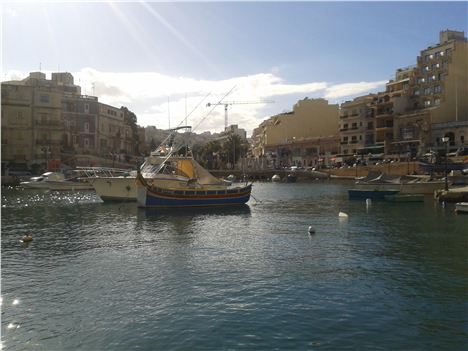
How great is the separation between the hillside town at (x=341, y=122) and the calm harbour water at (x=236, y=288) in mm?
63128

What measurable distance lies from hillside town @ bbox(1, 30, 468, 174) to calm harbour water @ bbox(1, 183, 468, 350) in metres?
63.1

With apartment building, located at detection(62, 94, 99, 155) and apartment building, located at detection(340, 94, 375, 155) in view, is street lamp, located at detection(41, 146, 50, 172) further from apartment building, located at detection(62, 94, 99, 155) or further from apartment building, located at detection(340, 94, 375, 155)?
apartment building, located at detection(340, 94, 375, 155)

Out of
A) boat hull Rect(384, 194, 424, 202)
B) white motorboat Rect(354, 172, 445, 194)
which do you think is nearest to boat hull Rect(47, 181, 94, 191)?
white motorboat Rect(354, 172, 445, 194)

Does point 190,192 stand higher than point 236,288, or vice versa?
point 190,192

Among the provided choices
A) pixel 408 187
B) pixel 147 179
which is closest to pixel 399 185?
pixel 408 187

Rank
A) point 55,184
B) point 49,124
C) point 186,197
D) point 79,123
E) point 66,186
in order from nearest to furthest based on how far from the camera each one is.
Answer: point 186,197 → point 55,184 → point 66,186 → point 49,124 → point 79,123

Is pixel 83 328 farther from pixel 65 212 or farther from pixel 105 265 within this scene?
pixel 65 212

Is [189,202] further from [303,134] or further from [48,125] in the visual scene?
[303,134]

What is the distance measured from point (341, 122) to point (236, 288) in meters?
107

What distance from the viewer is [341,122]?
116938 mm

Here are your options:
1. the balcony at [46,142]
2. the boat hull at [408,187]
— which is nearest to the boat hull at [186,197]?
the boat hull at [408,187]

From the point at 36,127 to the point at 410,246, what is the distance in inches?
3358

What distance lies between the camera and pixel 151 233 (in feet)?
94.7

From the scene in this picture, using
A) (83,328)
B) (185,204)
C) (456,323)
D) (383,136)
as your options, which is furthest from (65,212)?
(383,136)
